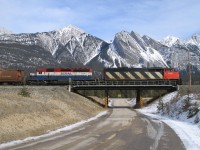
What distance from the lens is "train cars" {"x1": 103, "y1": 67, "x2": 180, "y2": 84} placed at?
83.6 metres

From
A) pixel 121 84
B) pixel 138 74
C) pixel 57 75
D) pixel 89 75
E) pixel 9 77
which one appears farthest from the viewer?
pixel 138 74

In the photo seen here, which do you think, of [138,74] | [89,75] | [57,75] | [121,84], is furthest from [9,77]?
[138,74]

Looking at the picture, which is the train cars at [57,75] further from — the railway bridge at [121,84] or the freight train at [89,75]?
the railway bridge at [121,84]

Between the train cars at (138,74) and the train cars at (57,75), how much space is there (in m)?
5.22

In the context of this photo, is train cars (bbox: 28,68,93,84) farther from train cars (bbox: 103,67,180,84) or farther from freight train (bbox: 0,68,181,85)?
train cars (bbox: 103,67,180,84)

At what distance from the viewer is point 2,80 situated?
2950 inches

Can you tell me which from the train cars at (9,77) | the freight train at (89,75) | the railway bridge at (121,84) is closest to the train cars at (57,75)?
the freight train at (89,75)

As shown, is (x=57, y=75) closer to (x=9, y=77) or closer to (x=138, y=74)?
(x=9, y=77)

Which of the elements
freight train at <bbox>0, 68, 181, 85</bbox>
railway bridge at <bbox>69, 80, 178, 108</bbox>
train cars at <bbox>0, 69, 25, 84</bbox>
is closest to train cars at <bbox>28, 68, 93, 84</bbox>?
freight train at <bbox>0, 68, 181, 85</bbox>

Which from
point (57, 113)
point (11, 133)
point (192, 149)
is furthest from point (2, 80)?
point (192, 149)

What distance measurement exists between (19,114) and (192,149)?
14.1 metres

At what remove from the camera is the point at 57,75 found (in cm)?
8162

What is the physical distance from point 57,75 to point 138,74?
19.0 metres

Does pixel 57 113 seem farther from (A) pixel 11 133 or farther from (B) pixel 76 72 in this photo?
(B) pixel 76 72
